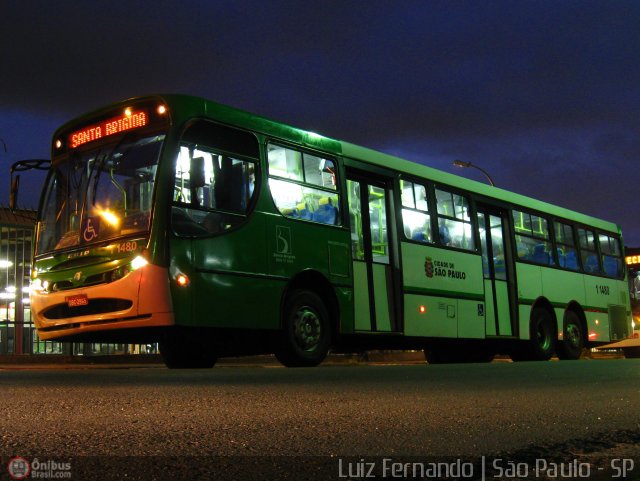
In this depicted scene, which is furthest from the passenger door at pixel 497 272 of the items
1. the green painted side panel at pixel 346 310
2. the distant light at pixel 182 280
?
the distant light at pixel 182 280

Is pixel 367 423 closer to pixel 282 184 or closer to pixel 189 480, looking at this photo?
→ pixel 189 480

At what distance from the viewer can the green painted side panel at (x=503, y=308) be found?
1488 centimetres

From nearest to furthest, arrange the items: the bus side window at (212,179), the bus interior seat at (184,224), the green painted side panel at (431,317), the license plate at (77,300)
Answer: the bus interior seat at (184,224) < the bus side window at (212,179) < the license plate at (77,300) < the green painted side panel at (431,317)

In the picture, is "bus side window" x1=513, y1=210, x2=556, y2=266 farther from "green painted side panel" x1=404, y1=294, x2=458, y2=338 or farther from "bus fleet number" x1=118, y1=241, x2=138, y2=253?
"bus fleet number" x1=118, y1=241, x2=138, y2=253

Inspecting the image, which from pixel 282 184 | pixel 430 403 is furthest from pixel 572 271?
pixel 430 403

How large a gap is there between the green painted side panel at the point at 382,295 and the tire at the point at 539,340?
15.7ft

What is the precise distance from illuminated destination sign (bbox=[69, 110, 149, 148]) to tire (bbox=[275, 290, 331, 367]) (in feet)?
9.47

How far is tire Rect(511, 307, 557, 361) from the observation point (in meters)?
15.8

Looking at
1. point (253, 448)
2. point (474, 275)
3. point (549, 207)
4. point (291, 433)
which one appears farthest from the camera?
point (549, 207)

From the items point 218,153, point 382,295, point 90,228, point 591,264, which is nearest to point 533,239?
point 591,264

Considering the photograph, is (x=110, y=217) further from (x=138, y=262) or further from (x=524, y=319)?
(x=524, y=319)

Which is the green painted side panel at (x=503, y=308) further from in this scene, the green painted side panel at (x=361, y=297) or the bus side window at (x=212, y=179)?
the bus side window at (x=212, y=179)

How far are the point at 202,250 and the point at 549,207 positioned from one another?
10076mm

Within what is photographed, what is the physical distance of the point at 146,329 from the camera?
916 cm
